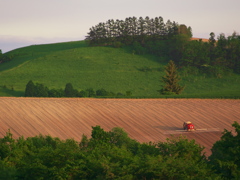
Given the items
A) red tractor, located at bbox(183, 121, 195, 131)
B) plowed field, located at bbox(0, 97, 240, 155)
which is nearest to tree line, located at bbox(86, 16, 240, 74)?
plowed field, located at bbox(0, 97, 240, 155)

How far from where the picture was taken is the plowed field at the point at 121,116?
46.7 meters

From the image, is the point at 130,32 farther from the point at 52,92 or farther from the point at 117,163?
the point at 117,163

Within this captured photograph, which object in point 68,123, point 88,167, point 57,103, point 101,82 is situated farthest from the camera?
point 101,82

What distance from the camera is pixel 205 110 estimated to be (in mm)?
57312

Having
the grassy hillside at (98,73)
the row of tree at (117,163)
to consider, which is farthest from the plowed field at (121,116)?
the grassy hillside at (98,73)

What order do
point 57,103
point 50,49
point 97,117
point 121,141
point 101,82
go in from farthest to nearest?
point 50,49 < point 101,82 < point 57,103 < point 97,117 < point 121,141

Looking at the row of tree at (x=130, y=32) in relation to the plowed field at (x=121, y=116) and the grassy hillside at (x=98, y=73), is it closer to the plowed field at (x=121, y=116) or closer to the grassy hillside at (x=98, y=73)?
the grassy hillside at (x=98, y=73)

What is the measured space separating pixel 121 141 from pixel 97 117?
14.6 m

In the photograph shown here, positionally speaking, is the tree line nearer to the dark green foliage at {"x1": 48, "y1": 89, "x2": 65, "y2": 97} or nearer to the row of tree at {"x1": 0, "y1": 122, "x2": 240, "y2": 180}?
the dark green foliage at {"x1": 48, "y1": 89, "x2": 65, "y2": 97}

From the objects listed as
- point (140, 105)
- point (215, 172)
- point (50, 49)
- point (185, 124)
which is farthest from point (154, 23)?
point (215, 172)

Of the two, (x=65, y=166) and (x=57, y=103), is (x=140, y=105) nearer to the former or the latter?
(x=57, y=103)

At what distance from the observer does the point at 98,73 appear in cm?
11350

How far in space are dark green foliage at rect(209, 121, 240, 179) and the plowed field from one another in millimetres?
12207

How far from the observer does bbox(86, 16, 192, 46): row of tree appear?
13525cm
